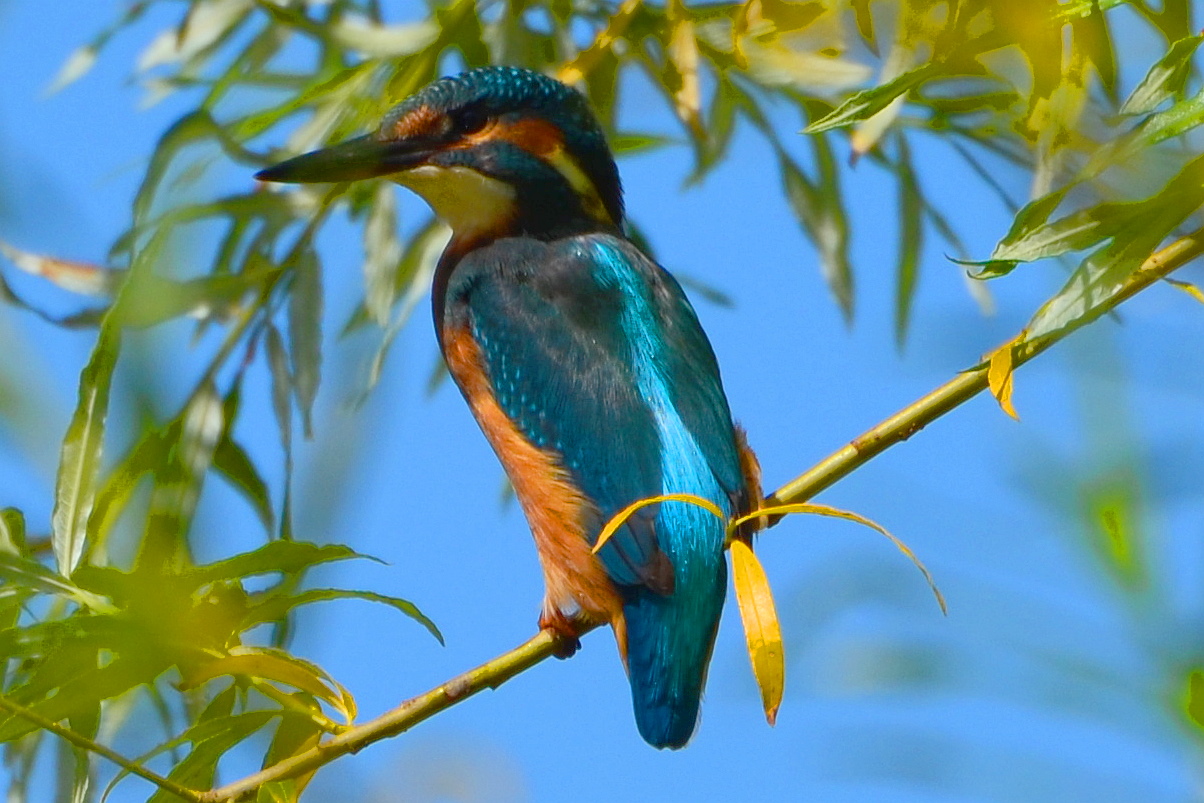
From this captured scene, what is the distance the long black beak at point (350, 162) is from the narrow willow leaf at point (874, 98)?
4.42 feet

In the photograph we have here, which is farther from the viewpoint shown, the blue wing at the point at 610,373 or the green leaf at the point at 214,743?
the blue wing at the point at 610,373

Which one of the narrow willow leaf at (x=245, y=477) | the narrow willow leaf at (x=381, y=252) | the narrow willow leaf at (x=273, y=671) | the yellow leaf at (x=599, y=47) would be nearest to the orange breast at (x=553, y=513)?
the narrow willow leaf at (x=381, y=252)

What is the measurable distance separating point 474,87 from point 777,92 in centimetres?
58

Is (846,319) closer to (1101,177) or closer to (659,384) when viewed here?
(659,384)

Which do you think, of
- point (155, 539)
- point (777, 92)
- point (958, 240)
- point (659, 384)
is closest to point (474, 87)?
point (777, 92)

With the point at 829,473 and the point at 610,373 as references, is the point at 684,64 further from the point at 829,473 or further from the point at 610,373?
the point at 829,473

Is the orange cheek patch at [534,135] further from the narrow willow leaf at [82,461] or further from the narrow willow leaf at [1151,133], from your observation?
the narrow willow leaf at [1151,133]

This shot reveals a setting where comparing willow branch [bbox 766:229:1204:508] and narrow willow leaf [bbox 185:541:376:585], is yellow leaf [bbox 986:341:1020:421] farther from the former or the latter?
narrow willow leaf [bbox 185:541:376:585]

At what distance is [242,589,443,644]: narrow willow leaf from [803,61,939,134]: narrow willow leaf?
2.09 feet

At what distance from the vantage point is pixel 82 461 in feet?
5.45

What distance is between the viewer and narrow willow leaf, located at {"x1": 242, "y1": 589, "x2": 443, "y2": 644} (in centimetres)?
149

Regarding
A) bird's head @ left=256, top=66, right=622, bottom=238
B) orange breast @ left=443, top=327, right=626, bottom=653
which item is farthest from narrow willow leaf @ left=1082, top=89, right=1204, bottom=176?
bird's head @ left=256, top=66, right=622, bottom=238

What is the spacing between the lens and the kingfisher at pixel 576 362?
91.9 inches

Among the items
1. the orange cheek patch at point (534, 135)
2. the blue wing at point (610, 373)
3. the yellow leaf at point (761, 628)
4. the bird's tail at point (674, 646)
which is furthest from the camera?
the orange cheek patch at point (534, 135)
